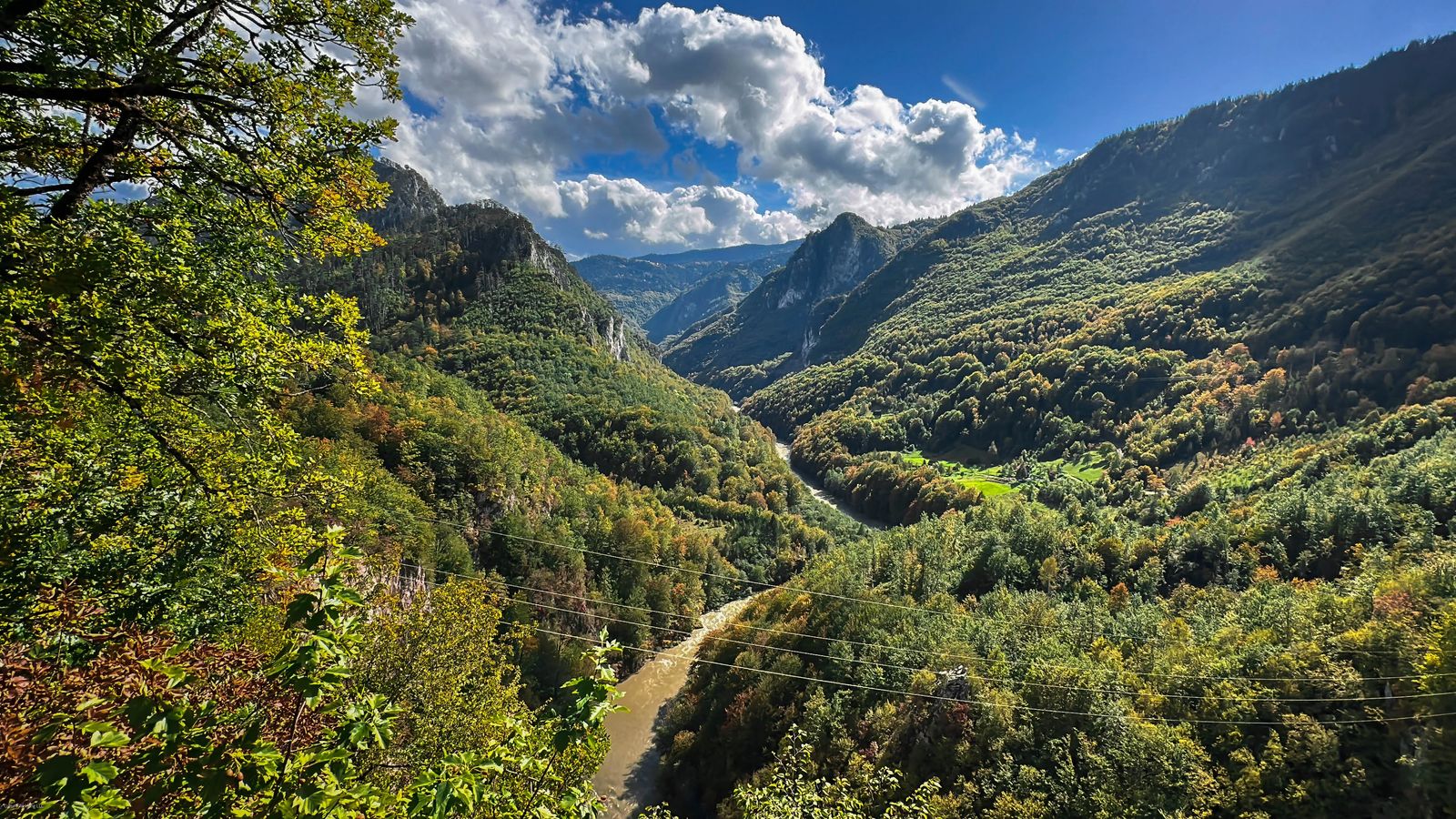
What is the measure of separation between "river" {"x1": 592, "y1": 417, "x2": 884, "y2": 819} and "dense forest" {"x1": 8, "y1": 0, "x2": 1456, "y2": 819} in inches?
92.6

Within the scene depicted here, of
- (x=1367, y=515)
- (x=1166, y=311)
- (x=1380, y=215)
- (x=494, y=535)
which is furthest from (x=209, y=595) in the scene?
(x=1380, y=215)

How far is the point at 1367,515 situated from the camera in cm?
4347

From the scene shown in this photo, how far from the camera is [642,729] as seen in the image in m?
49.5

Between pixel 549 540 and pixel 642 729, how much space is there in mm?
19458

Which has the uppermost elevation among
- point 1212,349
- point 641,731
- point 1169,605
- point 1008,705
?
point 1212,349

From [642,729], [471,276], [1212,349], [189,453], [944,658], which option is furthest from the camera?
[471,276]

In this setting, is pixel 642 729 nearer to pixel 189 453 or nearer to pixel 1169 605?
pixel 1169 605

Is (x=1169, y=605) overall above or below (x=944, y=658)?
above

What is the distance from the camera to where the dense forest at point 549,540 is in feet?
17.6

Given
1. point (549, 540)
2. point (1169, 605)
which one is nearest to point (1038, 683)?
point (1169, 605)

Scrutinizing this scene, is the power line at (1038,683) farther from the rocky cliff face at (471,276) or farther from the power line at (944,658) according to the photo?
the rocky cliff face at (471,276)

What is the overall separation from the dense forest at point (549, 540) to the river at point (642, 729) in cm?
235

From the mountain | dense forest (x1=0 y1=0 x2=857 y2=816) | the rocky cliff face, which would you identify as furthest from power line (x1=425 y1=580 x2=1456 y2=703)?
the rocky cliff face

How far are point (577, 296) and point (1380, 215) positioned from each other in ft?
664
